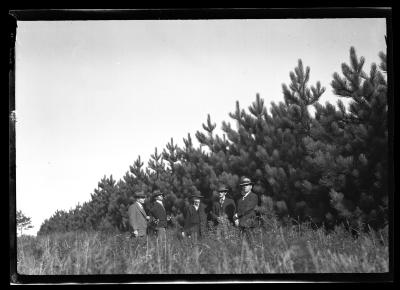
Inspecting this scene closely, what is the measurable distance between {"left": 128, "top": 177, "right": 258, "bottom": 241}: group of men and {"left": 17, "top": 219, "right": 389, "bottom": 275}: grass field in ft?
0.62

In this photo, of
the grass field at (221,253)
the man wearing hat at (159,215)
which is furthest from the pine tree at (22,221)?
the man wearing hat at (159,215)

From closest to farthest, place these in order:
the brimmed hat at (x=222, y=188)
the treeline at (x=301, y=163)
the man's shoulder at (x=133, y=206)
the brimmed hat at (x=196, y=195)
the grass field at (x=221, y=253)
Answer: the grass field at (x=221, y=253)
the treeline at (x=301, y=163)
the brimmed hat at (x=222, y=188)
the man's shoulder at (x=133, y=206)
the brimmed hat at (x=196, y=195)

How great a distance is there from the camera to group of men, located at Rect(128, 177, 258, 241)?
7.43 m

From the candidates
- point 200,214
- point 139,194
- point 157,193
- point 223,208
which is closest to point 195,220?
point 200,214

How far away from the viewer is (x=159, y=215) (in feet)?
26.2

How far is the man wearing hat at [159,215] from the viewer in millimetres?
7664

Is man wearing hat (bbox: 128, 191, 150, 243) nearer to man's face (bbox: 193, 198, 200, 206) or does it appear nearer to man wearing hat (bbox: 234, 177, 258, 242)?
man's face (bbox: 193, 198, 200, 206)

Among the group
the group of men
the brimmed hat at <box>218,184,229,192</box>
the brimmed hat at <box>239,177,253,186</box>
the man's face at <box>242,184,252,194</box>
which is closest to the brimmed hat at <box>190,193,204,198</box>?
the group of men

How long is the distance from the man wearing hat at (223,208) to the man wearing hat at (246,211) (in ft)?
0.28

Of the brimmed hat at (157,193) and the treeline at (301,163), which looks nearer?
the treeline at (301,163)

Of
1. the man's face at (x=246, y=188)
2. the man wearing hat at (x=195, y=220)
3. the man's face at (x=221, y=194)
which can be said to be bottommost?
the man wearing hat at (x=195, y=220)

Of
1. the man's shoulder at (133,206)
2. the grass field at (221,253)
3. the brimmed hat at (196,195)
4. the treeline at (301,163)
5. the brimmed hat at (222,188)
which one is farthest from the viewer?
the brimmed hat at (196,195)

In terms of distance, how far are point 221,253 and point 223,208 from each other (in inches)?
33.6

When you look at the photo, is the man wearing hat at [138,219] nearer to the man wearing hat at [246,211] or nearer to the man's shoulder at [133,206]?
the man's shoulder at [133,206]
